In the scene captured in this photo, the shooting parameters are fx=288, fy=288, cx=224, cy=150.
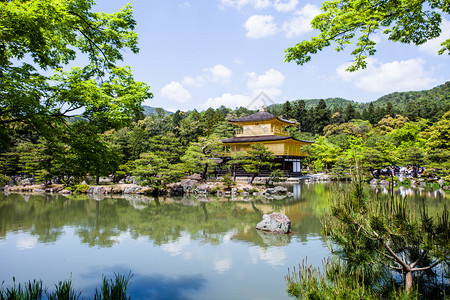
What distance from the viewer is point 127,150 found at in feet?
90.4

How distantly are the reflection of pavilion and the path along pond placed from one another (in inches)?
594

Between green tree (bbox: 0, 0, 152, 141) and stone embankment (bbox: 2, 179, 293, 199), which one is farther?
stone embankment (bbox: 2, 179, 293, 199)

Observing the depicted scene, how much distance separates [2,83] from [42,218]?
383 inches

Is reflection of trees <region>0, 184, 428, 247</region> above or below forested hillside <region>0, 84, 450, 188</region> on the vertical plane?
below

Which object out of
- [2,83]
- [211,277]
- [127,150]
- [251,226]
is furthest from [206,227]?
[127,150]

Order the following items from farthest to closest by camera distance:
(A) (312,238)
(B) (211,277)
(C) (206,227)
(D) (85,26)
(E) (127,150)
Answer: (E) (127,150)
(C) (206,227)
(A) (312,238)
(B) (211,277)
(D) (85,26)

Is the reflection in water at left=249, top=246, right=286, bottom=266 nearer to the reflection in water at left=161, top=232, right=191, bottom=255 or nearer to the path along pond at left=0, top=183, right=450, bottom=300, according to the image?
the path along pond at left=0, top=183, right=450, bottom=300

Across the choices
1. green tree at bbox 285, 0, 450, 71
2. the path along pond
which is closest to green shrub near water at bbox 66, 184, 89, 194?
the path along pond

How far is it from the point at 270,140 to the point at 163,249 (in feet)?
69.4

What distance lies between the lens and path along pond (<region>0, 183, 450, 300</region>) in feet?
16.9

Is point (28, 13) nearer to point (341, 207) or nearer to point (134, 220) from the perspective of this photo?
point (341, 207)

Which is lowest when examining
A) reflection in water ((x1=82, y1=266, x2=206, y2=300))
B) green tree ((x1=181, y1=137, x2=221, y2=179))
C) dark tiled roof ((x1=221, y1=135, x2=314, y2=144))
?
reflection in water ((x1=82, y1=266, x2=206, y2=300))

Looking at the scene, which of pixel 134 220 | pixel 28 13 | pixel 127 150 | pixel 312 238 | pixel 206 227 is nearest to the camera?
pixel 28 13

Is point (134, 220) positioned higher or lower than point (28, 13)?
lower
